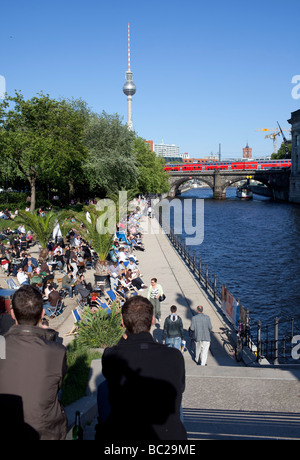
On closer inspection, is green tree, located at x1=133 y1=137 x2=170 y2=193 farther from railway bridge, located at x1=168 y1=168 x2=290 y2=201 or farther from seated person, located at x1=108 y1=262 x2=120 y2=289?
railway bridge, located at x1=168 y1=168 x2=290 y2=201

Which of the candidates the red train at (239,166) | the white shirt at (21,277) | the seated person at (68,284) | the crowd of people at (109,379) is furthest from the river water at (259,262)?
the red train at (239,166)

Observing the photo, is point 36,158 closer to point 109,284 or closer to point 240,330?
point 109,284

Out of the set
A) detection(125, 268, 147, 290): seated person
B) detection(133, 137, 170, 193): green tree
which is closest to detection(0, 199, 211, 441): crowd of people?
detection(125, 268, 147, 290): seated person

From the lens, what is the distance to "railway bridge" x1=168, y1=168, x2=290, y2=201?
309 feet

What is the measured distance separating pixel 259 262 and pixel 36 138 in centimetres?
1871

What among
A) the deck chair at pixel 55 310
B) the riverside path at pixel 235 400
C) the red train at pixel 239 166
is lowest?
the deck chair at pixel 55 310

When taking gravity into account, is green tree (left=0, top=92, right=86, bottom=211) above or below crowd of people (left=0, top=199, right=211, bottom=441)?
above

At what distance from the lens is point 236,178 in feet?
331

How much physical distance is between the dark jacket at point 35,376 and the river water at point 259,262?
400 inches

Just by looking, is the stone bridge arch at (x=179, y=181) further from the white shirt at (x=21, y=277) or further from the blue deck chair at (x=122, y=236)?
the white shirt at (x=21, y=277)

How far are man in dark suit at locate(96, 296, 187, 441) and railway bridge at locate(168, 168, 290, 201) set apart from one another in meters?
94.2

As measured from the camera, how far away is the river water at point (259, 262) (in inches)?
772
